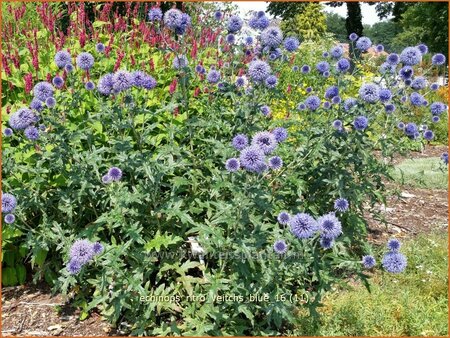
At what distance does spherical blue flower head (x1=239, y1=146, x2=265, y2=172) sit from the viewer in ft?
8.71

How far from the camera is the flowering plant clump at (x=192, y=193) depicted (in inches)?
115

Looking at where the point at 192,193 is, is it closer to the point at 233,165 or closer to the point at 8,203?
the point at 233,165

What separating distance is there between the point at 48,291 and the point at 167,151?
1.60 metres

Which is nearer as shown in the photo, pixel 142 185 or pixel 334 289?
pixel 142 185

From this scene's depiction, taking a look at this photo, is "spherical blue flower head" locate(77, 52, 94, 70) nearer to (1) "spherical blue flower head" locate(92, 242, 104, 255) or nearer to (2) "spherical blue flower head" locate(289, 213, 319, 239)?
(1) "spherical blue flower head" locate(92, 242, 104, 255)

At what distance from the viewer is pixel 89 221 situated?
12.3ft

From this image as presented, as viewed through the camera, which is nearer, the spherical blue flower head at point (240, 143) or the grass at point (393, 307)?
the spherical blue flower head at point (240, 143)

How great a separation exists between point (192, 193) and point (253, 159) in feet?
3.26

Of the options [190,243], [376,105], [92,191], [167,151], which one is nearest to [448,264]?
[376,105]

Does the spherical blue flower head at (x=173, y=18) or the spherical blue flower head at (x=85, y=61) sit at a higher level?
the spherical blue flower head at (x=173, y=18)

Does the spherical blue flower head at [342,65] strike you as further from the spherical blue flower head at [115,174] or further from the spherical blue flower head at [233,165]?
the spherical blue flower head at [115,174]

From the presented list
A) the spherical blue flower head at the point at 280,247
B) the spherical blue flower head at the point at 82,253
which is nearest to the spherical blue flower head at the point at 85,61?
the spherical blue flower head at the point at 82,253

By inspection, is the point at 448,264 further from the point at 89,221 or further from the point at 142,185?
the point at 89,221

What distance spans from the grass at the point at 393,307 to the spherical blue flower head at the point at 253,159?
1147mm
